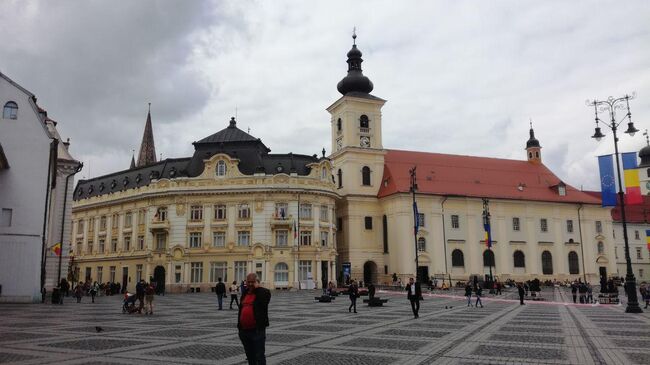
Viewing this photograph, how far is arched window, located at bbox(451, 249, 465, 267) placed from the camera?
68.1 metres

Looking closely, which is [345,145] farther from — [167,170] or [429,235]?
[167,170]

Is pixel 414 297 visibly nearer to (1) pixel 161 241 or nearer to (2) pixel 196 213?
(2) pixel 196 213

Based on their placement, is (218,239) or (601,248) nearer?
(218,239)

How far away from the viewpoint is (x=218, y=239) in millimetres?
58031

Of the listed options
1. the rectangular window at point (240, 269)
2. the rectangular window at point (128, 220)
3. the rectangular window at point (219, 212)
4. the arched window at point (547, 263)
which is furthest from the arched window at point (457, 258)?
the rectangular window at point (128, 220)

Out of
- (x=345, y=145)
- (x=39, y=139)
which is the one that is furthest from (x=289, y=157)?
(x=39, y=139)

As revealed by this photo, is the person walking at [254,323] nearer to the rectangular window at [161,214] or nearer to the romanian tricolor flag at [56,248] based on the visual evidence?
the romanian tricolor flag at [56,248]

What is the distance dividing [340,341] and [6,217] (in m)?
27.4

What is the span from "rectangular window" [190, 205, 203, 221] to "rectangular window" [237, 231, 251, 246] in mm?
4577

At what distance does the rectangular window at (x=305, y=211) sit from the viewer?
58.8 meters

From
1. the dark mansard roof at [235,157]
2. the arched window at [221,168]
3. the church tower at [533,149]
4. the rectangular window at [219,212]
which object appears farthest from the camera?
the church tower at [533,149]

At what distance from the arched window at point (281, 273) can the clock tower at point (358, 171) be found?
11.5 metres

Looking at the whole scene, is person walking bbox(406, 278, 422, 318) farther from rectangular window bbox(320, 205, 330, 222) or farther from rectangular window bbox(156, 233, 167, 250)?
rectangular window bbox(156, 233, 167, 250)

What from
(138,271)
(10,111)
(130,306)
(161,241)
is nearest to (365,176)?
(161,241)
